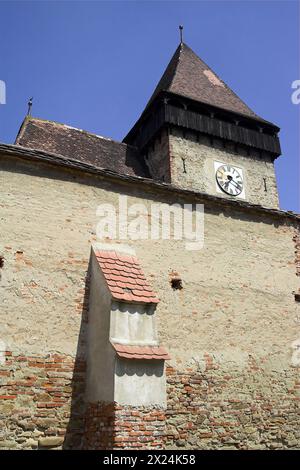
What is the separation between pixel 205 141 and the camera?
1652 cm

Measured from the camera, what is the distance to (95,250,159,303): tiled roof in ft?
20.6

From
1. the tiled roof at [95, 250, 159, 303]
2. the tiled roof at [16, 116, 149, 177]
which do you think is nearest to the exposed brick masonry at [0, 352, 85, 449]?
the tiled roof at [95, 250, 159, 303]

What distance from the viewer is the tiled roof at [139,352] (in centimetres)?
562

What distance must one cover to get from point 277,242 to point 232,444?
4427 mm

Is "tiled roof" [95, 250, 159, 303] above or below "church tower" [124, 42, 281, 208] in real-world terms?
below

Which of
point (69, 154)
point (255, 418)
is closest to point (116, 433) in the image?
point (255, 418)

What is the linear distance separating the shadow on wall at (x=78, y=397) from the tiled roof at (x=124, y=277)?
774 mm

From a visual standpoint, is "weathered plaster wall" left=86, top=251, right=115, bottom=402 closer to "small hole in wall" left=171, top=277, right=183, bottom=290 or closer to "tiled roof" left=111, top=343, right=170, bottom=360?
"tiled roof" left=111, top=343, right=170, bottom=360

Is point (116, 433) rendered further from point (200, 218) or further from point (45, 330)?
point (200, 218)

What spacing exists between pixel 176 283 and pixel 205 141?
988 centimetres

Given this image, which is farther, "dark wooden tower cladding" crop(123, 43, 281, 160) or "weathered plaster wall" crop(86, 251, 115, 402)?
"dark wooden tower cladding" crop(123, 43, 281, 160)

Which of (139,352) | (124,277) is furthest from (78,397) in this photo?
(124,277)

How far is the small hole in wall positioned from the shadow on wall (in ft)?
5.93

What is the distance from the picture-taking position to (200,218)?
8758 mm
